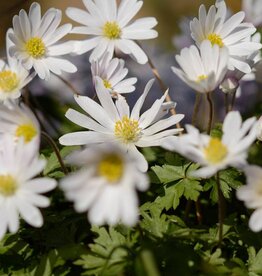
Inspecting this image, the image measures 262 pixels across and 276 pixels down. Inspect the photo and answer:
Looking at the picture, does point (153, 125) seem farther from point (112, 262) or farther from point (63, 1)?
point (63, 1)

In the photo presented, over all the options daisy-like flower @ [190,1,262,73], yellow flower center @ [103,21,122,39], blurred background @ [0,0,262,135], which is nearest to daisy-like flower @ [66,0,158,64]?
yellow flower center @ [103,21,122,39]

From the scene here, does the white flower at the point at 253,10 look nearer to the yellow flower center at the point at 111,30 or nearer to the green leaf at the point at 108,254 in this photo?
the yellow flower center at the point at 111,30

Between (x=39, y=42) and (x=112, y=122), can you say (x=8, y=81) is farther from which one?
(x=112, y=122)

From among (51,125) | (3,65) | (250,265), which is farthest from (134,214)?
(51,125)

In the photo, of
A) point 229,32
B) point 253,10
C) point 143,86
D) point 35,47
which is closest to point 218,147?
point 229,32

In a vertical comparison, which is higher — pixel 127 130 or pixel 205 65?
pixel 205 65
